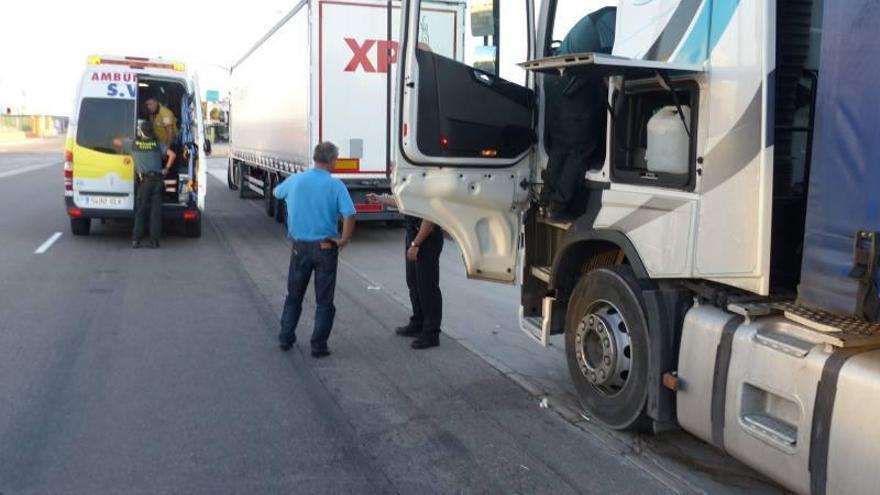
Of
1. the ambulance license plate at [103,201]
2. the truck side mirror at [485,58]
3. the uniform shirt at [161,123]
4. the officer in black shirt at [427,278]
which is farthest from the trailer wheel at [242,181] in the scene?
the truck side mirror at [485,58]

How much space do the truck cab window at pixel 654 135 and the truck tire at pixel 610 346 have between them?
60cm

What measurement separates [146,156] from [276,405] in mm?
7969

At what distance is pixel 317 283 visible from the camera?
6.39 meters

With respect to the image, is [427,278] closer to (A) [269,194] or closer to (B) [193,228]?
(B) [193,228]

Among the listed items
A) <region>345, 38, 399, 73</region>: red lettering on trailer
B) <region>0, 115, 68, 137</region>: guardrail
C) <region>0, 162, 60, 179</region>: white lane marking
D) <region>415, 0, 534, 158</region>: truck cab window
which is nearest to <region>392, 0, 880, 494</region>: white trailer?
<region>415, 0, 534, 158</region>: truck cab window

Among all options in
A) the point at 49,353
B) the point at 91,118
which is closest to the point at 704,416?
the point at 49,353

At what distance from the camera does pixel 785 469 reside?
3.45m

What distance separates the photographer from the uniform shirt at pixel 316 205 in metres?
6.27

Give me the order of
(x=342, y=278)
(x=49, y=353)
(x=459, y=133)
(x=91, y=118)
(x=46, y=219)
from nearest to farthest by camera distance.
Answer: (x=459, y=133)
(x=49, y=353)
(x=342, y=278)
(x=91, y=118)
(x=46, y=219)

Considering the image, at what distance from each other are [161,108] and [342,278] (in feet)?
17.0

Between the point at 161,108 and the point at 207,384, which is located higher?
the point at 161,108

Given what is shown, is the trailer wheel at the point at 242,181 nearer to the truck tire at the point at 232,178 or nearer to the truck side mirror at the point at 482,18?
the truck tire at the point at 232,178

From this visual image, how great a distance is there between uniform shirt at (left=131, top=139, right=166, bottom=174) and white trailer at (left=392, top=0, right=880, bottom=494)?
7764 mm

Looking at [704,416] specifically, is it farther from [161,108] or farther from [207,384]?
[161,108]
